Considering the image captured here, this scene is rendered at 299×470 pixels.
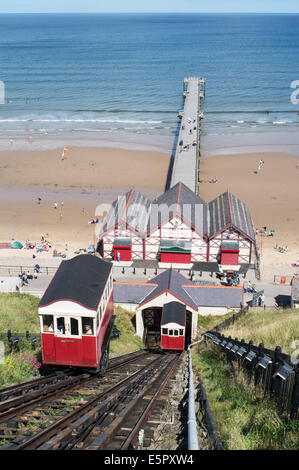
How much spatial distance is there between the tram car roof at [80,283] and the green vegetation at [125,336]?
5.47 metres

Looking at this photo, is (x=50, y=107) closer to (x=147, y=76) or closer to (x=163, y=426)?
(x=147, y=76)

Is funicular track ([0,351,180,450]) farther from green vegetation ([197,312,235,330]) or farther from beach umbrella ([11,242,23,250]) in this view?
beach umbrella ([11,242,23,250])

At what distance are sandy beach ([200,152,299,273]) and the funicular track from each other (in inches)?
966

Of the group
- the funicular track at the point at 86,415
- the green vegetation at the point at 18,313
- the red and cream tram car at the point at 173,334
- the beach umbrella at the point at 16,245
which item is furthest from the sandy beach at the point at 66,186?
the funicular track at the point at 86,415

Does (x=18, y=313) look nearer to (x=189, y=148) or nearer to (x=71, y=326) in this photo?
(x=71, y=326)

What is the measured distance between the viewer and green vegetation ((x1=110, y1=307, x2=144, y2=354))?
22.6m

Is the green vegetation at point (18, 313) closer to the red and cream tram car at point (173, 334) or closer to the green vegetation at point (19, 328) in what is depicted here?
the green vegetation at point (19, 328)

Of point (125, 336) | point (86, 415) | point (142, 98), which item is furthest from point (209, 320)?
point (142, 98)

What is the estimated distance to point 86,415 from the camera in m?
9.51

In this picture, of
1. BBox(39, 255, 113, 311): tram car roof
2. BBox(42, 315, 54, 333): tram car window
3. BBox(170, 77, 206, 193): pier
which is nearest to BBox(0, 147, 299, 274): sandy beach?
BBox(170, 77, 206, 193): pier

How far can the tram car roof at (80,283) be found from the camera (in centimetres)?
1549

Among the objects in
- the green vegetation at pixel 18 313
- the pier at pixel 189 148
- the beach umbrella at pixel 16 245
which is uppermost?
the pier at pixel 189 148
